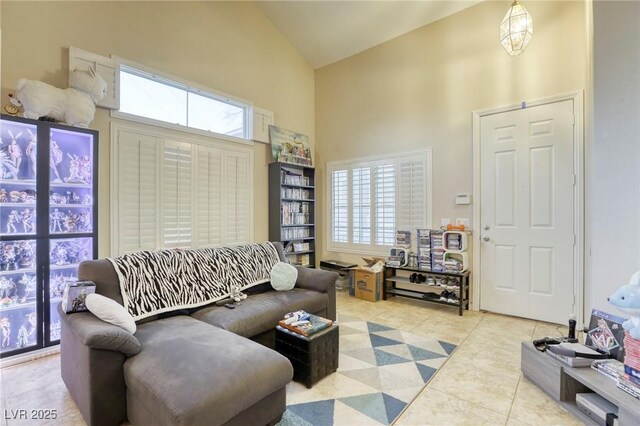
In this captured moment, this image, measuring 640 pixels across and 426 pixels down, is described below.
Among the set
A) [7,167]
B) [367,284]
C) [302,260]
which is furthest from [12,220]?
[367,284]

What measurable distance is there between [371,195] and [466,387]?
3009 millimetres

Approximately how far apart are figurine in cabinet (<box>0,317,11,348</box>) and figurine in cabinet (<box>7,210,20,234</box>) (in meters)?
0.72

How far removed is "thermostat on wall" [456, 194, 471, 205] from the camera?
3725 mm

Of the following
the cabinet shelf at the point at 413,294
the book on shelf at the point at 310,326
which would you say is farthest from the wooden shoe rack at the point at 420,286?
the book on shelf at the point at 310,326

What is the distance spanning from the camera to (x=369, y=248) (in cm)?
468

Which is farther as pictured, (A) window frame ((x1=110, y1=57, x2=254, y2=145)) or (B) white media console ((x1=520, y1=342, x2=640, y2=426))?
(A) window frame ((x1=110, y1=57, x2=254, y2=145))

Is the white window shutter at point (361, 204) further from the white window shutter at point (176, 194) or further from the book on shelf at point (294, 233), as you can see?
the white window shutter at point (176, 194)

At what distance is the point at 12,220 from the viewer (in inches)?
96.3

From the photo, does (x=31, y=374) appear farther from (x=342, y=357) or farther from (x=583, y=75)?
(x=583, y=75)

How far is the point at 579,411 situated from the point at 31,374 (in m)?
3.76

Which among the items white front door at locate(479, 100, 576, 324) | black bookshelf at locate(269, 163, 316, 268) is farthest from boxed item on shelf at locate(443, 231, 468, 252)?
black bookshelf at locate(269, 163, 316, 268)

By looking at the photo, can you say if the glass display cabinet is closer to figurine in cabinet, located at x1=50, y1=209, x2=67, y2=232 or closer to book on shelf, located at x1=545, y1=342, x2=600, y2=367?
figurine in cabinet, located at x1=50, y1=209, x2=67, y2=232

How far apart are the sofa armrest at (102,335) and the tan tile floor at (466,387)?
556mm

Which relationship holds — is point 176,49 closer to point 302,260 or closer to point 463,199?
point 302,260
